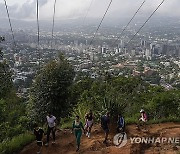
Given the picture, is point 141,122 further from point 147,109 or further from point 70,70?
point 70,70

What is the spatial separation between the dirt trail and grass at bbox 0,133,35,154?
184 mm

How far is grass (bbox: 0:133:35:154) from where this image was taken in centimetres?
940

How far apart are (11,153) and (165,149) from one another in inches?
166

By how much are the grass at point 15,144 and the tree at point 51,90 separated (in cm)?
569

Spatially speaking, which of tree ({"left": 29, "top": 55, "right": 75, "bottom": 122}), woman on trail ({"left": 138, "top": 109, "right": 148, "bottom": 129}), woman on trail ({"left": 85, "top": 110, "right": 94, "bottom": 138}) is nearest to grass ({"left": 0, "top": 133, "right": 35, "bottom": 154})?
woman on trail ({"left": 85, "top": 110, "right": 94, "bottom": 138})

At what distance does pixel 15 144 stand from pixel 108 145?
2687 mm

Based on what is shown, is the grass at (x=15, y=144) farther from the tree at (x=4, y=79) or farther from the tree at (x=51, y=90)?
the tree at (x=51, y=90)

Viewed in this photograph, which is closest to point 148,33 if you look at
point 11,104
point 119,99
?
point 11,104

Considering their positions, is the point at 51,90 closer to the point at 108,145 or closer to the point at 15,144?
the point at 15,144

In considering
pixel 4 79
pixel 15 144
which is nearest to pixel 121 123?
pixel 15 144

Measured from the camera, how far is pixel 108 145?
31.7 ft

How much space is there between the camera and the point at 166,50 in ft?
353

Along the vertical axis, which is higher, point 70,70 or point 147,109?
point 70,70

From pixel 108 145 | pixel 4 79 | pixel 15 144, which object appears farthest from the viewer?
pixel 4 79
